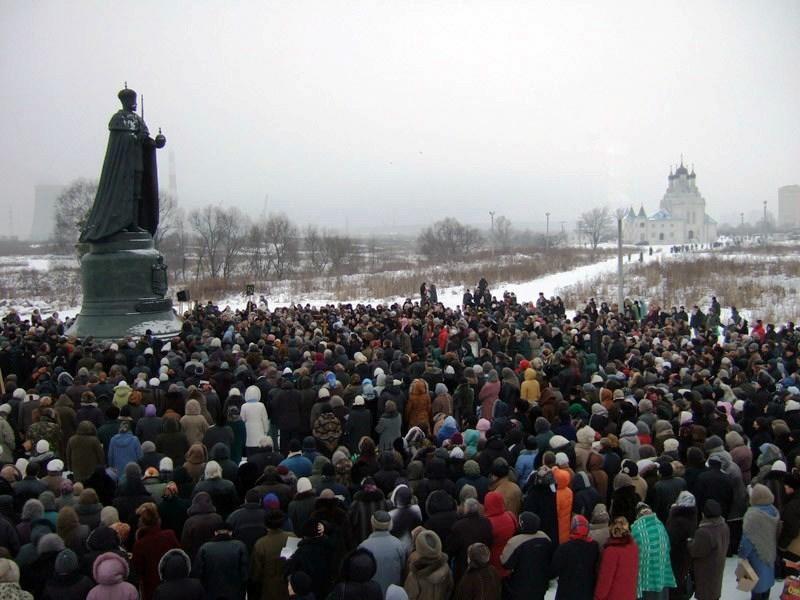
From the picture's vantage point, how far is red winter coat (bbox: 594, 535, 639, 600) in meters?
5.25

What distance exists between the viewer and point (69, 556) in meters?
4.72

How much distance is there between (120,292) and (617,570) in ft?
45.1

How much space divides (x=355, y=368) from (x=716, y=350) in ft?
22.2

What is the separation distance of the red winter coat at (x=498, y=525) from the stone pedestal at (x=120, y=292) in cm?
1201

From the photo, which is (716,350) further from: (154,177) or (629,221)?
(629,221)

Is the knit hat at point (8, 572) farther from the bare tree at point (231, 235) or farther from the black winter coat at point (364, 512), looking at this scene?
the bare tree at point (231, 235)

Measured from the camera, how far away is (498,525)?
568 centimetres

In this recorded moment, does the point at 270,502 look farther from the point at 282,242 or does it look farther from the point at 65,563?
the point at 282,242

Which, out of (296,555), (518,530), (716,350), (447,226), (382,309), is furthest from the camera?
(447,226)

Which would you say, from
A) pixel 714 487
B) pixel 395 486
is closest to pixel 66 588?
pixel 395 486

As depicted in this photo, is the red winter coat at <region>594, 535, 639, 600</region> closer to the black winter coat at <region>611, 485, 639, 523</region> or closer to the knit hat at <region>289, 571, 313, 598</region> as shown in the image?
the black winter coat at <region>611, 485, 639, 523</region>

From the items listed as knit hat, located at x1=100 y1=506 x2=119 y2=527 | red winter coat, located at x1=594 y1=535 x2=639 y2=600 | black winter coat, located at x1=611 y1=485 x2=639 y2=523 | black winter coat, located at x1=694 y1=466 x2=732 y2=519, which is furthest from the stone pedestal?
red winter coat, located at x1=594 y1=535 x2=639 y2=600

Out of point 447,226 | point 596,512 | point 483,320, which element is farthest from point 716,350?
point 447,226

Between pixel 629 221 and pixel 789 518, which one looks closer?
pixel 789 518
